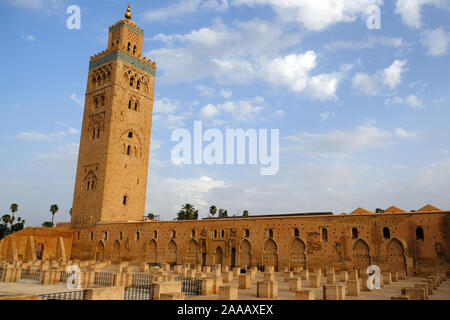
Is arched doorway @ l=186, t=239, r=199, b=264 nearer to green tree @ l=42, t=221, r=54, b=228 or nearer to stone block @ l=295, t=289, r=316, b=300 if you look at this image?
stone block @ l=295, t=289, r=316, b=300

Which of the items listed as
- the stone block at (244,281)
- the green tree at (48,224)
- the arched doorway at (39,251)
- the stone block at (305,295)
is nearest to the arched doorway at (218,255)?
the stone block at (244,281)

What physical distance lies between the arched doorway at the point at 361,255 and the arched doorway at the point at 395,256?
1125mm

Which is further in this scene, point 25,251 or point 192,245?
point 25,251

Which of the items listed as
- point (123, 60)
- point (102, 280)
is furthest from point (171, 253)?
point (123, 60)

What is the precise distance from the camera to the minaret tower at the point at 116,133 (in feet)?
108

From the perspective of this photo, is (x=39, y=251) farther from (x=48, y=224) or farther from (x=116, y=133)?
(x=48, y=224)

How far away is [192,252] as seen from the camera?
26.4 metres

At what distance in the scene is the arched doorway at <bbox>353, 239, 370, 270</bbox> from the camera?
2022cm
